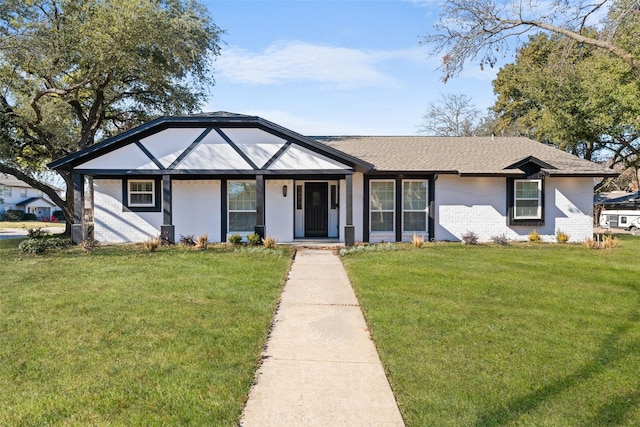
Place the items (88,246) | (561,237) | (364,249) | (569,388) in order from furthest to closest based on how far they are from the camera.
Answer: (561,237), (364,249), (88,246), (569,388)

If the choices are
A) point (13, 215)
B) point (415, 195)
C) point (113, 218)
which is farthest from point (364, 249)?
point (13, 215)

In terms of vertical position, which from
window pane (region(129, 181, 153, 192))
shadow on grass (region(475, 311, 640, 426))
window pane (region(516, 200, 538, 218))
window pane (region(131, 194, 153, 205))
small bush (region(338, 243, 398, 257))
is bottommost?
shadow on grass (region(475, 311, 640, 426))

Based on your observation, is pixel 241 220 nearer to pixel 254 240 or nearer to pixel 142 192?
pixel 254 240

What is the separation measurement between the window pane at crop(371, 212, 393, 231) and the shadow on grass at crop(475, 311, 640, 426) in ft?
34.4

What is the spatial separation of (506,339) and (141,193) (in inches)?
534

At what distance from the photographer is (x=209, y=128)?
14.1 meters

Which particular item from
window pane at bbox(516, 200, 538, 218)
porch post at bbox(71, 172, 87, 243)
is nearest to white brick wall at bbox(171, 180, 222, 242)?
porch post at bbox(71, 172, 87, 243)

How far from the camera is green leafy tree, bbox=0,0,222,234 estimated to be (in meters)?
15.9

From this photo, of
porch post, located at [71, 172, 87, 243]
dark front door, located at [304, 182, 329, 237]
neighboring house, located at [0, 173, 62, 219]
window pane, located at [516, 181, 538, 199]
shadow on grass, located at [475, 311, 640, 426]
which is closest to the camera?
shadow on grass, located at [475, 311, 640, 426]

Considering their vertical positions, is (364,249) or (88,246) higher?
(88,246)

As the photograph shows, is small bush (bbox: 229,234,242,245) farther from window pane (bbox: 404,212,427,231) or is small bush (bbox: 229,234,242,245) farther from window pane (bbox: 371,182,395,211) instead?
window pane (bbox: 404,212,427,231)

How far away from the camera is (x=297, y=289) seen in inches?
316

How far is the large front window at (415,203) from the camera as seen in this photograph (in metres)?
15.3

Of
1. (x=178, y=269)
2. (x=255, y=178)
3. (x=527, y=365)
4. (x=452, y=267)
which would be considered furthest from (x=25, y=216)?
(x=527, y=365)
